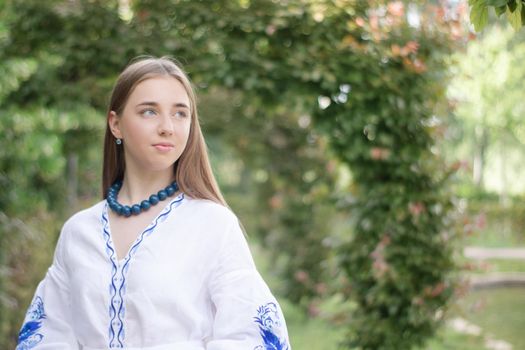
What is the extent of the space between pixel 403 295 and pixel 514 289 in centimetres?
776

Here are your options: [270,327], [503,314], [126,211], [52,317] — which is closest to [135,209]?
[126,211]

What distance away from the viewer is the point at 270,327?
1748 millimetres

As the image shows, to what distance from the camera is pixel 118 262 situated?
181 centimetres

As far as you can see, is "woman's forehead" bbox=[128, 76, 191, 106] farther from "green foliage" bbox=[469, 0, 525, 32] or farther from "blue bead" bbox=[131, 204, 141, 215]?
"green foliage" bbox=[469, 0, 525, 32]

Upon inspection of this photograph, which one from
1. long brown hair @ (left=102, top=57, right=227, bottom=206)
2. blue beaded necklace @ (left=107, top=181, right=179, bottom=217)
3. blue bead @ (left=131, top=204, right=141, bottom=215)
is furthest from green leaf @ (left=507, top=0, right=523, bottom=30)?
blue bead @ (left=131, top=204, right=141, bottom=215)

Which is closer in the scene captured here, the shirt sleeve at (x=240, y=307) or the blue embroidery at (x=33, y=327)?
the shirt sleeve at (x=240, y=307)

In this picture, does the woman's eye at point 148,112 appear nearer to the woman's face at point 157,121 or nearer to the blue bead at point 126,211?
the woman's face at point 157,121

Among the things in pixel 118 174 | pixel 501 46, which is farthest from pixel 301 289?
pixel 501 46

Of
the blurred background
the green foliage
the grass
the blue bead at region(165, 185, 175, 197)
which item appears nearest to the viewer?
the green foliage

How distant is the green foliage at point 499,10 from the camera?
5.51 ft

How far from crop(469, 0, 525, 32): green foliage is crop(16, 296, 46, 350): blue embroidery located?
1.44 m

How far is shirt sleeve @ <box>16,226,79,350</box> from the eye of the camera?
1.88 m

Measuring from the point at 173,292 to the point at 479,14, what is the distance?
1.06m

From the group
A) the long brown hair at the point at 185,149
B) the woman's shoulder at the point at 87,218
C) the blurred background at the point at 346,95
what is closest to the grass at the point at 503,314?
the blurred background at the point at 346,95
